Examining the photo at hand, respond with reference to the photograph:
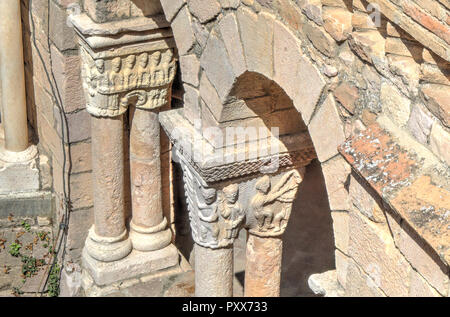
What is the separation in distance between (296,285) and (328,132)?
4.85m

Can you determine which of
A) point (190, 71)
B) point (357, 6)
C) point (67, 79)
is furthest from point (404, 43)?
point (67, 79)

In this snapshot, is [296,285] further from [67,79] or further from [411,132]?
[411,132]

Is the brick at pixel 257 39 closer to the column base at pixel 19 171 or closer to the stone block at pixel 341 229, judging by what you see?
the stone block at pixel 341 229

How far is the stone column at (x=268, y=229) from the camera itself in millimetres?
4969

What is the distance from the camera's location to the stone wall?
9.21 feet

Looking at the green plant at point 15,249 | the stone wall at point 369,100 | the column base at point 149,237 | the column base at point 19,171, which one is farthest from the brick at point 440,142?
the green plant at point 15,249

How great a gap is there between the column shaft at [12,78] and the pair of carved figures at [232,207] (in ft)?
9.33

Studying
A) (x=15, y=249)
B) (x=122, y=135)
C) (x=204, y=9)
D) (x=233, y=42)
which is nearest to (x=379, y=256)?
(x=233, y=42)

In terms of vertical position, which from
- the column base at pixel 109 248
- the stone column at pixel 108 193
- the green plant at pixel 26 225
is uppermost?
the stone column at pixel 108 193

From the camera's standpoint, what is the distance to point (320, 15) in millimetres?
3340

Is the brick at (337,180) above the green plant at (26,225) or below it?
above

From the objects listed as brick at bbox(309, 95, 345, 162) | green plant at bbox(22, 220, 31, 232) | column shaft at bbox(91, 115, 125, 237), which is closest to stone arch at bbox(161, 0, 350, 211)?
brick at bbox(309, 95, 345, 162)

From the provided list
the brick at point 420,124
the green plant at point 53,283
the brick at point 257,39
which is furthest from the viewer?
the green plant at point 53,283

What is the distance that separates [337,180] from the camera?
3465 mm
